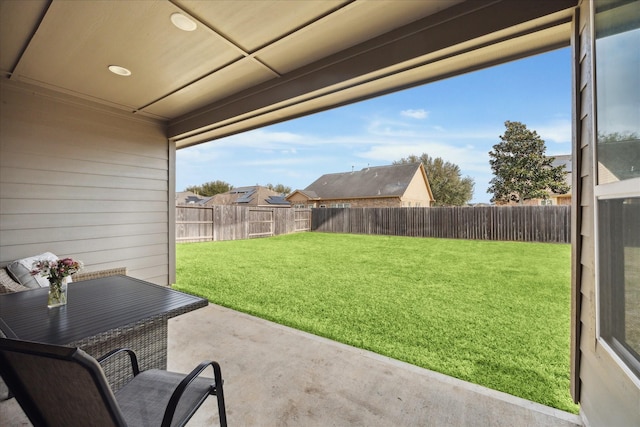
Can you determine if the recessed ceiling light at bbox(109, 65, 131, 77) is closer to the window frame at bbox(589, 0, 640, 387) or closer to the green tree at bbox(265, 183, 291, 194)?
the window frame at bbox(589, 0, 640, 387)

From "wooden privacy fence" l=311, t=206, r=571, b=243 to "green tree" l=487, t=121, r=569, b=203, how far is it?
7.70 m

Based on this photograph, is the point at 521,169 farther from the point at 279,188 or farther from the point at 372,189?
the point at 279,188

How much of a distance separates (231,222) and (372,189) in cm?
1130

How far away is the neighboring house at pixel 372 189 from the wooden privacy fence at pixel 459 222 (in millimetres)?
5905

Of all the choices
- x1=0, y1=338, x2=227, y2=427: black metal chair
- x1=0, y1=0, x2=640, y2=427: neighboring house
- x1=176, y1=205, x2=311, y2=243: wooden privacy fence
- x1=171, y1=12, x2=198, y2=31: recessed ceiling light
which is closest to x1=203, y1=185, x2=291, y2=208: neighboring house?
x1=176, y1=205, x2=311, y2=243: wooden privacy fence

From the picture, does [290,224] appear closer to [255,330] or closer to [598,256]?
[255,330]

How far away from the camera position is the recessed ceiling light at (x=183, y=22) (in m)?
1.89

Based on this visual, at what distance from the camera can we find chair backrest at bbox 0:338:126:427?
725mm

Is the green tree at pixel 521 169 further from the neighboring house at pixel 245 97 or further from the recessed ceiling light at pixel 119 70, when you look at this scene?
the recessed ceiling light at pixel 119 70

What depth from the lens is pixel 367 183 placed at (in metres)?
20.1

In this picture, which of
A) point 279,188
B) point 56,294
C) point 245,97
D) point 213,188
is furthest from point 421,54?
point 279,188

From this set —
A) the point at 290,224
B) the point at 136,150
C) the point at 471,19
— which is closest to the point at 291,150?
the point at 290,224

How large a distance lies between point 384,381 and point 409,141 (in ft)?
92.7

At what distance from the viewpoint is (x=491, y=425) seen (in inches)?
61.7
